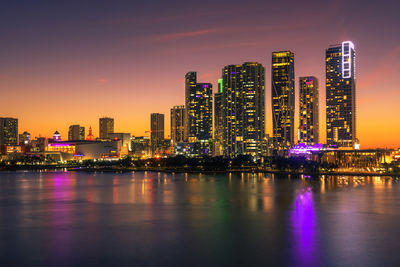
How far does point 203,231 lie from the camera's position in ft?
122

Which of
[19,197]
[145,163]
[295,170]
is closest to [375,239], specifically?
[19,197]

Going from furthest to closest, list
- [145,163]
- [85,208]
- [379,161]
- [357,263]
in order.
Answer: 1. [145,163]
2. [379,161]
3. [85,208]
4. [357,263]

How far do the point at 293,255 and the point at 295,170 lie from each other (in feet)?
381

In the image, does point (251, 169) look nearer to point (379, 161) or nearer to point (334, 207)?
point (379, 161)

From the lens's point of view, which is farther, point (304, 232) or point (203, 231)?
point (203, 231)

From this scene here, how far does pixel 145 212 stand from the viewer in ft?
162

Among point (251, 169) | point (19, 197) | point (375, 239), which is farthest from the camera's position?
point (251, 169)

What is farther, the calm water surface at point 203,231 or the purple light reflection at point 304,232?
the calm water surface at point 203,231

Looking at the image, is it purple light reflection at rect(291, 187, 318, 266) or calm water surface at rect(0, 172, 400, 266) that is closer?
purple light reflection at rect(291, 187, 318, 266)

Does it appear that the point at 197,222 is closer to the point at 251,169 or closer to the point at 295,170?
the point at 295,170

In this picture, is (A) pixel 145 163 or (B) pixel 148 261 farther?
(A) pixel 145 163

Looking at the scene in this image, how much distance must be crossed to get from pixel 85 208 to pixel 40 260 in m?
25.8

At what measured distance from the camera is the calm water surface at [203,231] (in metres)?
27.9

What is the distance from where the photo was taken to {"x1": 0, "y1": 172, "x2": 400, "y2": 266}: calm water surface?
27859mm
